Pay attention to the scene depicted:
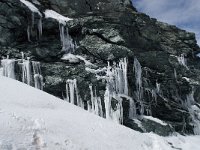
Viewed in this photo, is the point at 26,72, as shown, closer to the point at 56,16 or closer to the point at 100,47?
the point at 100,47

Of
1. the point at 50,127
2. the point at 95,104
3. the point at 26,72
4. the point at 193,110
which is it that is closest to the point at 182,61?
the point at 193,110

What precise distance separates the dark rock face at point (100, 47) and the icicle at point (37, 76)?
505mm

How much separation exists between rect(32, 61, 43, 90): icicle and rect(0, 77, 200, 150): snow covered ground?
1227cm

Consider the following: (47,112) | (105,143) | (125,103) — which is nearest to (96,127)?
(105,143)

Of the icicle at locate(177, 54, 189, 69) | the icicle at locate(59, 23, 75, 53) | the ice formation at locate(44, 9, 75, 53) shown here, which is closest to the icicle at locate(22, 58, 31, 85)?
the ice formation at locate(44, 9, 75, 53)

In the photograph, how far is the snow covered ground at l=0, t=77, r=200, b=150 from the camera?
33.4 ft

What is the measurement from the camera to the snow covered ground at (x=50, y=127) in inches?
401

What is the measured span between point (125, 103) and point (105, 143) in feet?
48.6

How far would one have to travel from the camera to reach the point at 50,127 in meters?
11.2

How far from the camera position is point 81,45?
29.8 metres

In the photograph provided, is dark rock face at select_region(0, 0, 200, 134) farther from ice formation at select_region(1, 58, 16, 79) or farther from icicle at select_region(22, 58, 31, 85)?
icicle at select_region(22, 58, 31, 85)

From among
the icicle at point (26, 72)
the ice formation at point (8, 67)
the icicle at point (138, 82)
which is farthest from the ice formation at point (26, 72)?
the icicle at point (138, 82)

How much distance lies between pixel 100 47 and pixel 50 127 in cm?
1866

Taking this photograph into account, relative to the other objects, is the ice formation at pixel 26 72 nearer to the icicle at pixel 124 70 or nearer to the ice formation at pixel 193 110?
the icicle at pixel 124 70
